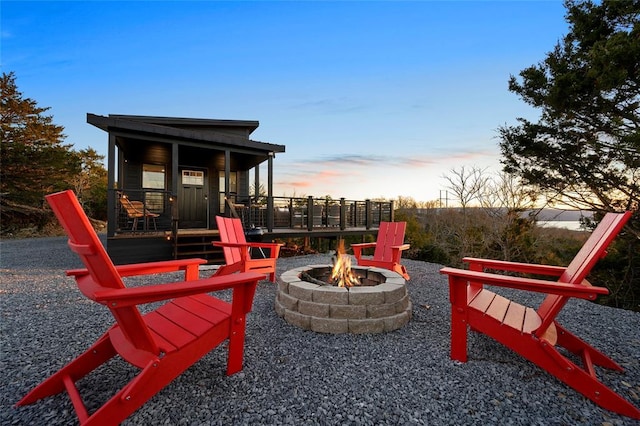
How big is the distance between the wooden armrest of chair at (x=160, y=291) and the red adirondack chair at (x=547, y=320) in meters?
1.45

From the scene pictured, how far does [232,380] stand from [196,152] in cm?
839

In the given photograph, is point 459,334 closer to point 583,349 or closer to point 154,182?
point 583,349

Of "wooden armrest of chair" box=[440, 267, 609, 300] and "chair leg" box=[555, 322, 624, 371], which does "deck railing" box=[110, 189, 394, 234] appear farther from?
"chair leg" box=[555, 322, 624, 371]

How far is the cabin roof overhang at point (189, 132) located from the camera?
6.55m

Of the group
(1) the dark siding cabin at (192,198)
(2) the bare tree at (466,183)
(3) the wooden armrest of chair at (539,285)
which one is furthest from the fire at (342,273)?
(2) the bare tree at (466,183)

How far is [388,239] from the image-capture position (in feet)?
17.5

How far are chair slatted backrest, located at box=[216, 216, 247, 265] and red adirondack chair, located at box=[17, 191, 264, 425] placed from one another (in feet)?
6.97

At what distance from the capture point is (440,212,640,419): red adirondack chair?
1699 millimetres

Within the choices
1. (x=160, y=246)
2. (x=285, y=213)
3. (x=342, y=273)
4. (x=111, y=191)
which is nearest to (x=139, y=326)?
(x=342, y=273)

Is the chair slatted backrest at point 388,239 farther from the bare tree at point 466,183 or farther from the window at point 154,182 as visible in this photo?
the window at point 154,182

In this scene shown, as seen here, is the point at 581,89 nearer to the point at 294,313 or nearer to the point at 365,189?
the point at 294,313

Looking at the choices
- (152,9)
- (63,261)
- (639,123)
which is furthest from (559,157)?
(63,261)

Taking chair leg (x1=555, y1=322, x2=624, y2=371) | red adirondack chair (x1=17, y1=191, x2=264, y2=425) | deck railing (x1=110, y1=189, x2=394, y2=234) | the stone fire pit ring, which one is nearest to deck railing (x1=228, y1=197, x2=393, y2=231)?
deck railing (x1=110, y1=189, x2=394, y2=234)

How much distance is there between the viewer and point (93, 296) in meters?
1.27
